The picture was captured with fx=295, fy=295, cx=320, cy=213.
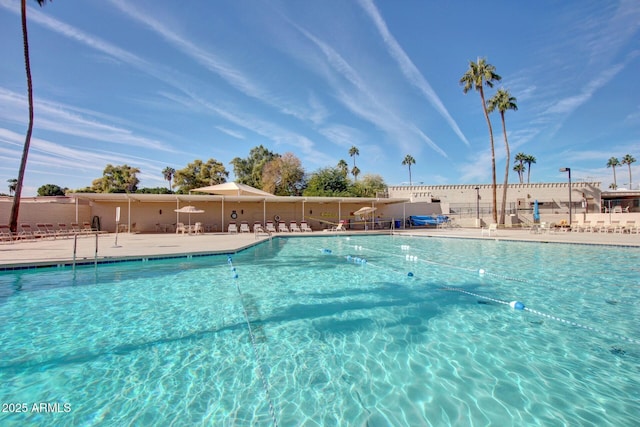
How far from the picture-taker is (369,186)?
123ft

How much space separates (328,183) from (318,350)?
29135 mm

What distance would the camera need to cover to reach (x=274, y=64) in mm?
16406

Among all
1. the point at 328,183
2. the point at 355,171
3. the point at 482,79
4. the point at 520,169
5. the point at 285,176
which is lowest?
the point at 328,183

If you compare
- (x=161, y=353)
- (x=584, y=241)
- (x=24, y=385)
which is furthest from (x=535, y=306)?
(x=584, y=241)

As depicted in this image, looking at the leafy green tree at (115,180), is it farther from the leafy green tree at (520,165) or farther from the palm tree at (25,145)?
the leafy green tree at (520,165)

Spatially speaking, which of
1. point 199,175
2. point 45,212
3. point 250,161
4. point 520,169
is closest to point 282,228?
point 45,212

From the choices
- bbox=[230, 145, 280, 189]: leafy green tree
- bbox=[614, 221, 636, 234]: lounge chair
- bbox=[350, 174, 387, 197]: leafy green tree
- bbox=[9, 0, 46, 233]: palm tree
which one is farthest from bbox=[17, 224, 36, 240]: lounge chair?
bbox=[614, 221, 636, 234]: lounge chair

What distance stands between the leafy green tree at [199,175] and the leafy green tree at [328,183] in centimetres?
1176

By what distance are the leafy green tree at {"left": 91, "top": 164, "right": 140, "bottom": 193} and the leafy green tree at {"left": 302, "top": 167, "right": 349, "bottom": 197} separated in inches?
875

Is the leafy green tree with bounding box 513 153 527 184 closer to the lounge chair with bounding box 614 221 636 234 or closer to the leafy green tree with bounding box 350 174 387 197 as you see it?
the leafy green tree with bounding box 350 174 387 197

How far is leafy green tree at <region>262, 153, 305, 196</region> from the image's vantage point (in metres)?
33.8

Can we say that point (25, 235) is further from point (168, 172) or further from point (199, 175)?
point (168, 172)

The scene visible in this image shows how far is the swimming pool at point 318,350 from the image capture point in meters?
2.33

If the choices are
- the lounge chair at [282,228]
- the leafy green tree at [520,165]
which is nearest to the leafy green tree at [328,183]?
the lounge chair at [282,228]
